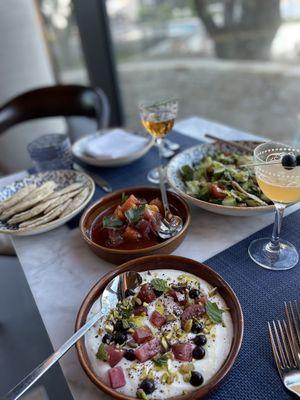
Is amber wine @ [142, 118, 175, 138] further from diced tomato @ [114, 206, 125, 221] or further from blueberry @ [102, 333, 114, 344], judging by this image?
Result: blueberry @ [102, 333, 114, 344]

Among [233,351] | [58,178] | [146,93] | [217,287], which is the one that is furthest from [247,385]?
[146,93]

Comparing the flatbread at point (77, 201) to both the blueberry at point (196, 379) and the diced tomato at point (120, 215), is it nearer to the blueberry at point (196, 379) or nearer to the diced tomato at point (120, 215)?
the diced tomato at point (120, 215)

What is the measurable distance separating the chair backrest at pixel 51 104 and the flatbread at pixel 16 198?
1015 mm

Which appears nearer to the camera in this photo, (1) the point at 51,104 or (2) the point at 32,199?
(2) the point at 32,199

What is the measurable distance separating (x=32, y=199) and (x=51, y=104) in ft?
4.04

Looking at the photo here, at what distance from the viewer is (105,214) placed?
102 cm

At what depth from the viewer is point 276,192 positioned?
768 millimetres

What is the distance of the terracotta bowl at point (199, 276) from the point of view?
0.55 metres

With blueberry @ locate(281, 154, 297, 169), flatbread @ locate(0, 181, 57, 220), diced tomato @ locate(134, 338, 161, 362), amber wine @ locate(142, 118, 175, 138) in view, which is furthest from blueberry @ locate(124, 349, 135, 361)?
amber wine @ locate(142, 118, 175, 138)

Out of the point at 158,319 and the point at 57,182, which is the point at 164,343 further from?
the point at 57,182

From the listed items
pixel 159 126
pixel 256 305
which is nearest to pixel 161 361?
pixel 256 305

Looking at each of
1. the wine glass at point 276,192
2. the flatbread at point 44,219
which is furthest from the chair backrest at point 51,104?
the wine glass at point 276,192

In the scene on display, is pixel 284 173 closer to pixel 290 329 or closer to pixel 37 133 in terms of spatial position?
pixel 290 329

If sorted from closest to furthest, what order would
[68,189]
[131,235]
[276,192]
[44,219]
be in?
[276,192] → [131,235] → [44,219] → [68,189]
